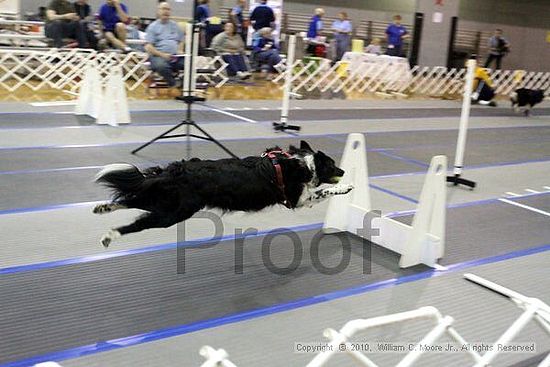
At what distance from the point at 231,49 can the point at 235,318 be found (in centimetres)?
Result: 1077

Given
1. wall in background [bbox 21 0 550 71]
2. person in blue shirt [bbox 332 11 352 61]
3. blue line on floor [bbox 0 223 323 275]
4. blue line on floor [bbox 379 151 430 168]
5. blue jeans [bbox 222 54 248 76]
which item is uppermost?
wall in background [bbox 21 0 550 71]

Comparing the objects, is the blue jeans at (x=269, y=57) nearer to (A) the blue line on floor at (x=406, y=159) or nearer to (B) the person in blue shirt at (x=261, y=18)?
(B) the person in blue shirt at (x=261, y=18)

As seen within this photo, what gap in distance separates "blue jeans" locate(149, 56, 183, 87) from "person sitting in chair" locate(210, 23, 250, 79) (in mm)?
2043

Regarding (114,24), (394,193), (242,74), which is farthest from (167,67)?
(394,193)

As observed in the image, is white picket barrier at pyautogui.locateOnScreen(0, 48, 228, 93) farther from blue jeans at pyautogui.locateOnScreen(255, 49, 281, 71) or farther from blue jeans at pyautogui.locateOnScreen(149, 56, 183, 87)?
blue jeans at pyautogui.locateOnScreen(255, 49, 281, 71)

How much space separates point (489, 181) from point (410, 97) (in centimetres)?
791

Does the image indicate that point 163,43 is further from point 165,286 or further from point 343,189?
point 165,286

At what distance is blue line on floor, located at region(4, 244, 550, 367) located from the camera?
2.69m

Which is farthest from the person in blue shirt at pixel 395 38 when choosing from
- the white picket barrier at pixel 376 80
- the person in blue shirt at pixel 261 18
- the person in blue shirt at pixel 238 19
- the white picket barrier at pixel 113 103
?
the white picket barrier at pixel 113 103

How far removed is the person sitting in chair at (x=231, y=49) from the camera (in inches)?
519

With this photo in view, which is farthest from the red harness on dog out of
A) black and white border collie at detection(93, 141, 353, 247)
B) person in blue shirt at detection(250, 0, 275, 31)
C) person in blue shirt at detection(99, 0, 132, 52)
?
person in blue shirt at detection(250, 0, 275, 31)

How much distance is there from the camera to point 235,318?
318cm

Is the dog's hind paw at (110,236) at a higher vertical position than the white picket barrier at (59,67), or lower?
lower

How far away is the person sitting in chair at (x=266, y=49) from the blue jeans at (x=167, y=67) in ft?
11.7
